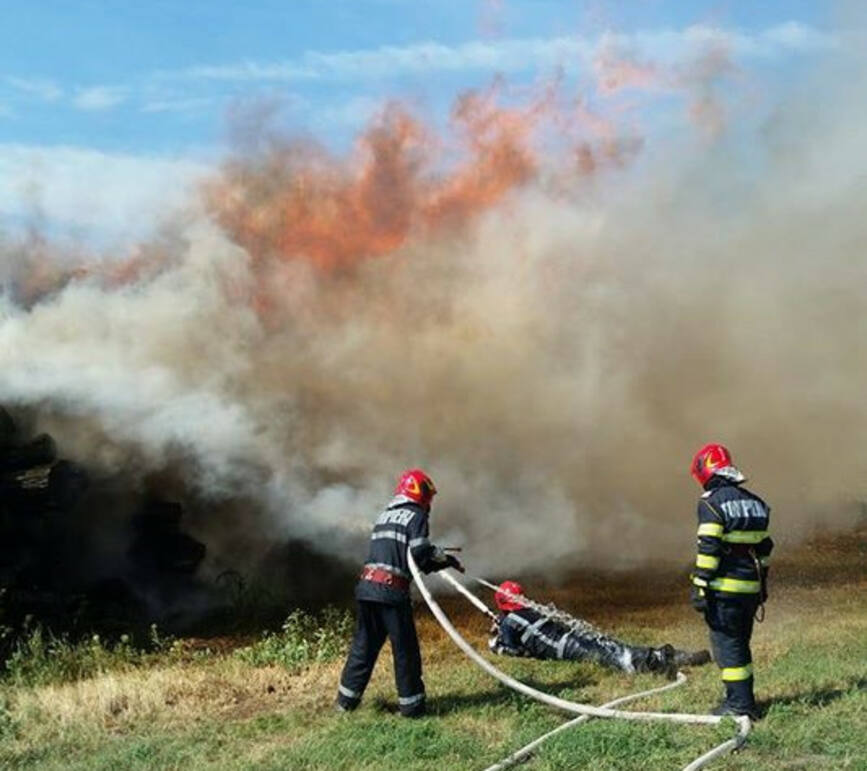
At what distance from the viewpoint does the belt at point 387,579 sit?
9648mm

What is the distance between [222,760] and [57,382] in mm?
9069

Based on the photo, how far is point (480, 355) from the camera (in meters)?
22.1

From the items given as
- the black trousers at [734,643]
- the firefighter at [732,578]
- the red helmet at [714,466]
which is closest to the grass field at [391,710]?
the black trousers at [734,643]

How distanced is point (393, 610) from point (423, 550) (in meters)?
0.63

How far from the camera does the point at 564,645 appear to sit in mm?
11797

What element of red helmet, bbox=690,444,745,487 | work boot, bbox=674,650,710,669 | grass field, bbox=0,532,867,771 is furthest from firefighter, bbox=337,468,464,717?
work boot, bbox=674,650,710,669

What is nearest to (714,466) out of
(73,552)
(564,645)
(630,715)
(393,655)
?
(630,715)

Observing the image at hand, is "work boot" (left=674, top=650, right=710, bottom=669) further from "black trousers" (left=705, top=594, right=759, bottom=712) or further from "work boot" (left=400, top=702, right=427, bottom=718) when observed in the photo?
"work boot" (left=400, top=702, right=427, bottom=718)

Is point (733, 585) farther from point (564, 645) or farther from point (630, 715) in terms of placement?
point (564, 645)

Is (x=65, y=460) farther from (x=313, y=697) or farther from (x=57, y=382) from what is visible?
(x=313, y=697)

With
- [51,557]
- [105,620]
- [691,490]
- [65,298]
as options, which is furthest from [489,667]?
[691,490]

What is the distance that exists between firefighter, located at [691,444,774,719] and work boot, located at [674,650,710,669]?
246 cm

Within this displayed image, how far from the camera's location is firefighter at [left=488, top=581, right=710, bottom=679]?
1121cm

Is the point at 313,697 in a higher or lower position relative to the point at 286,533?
lower
